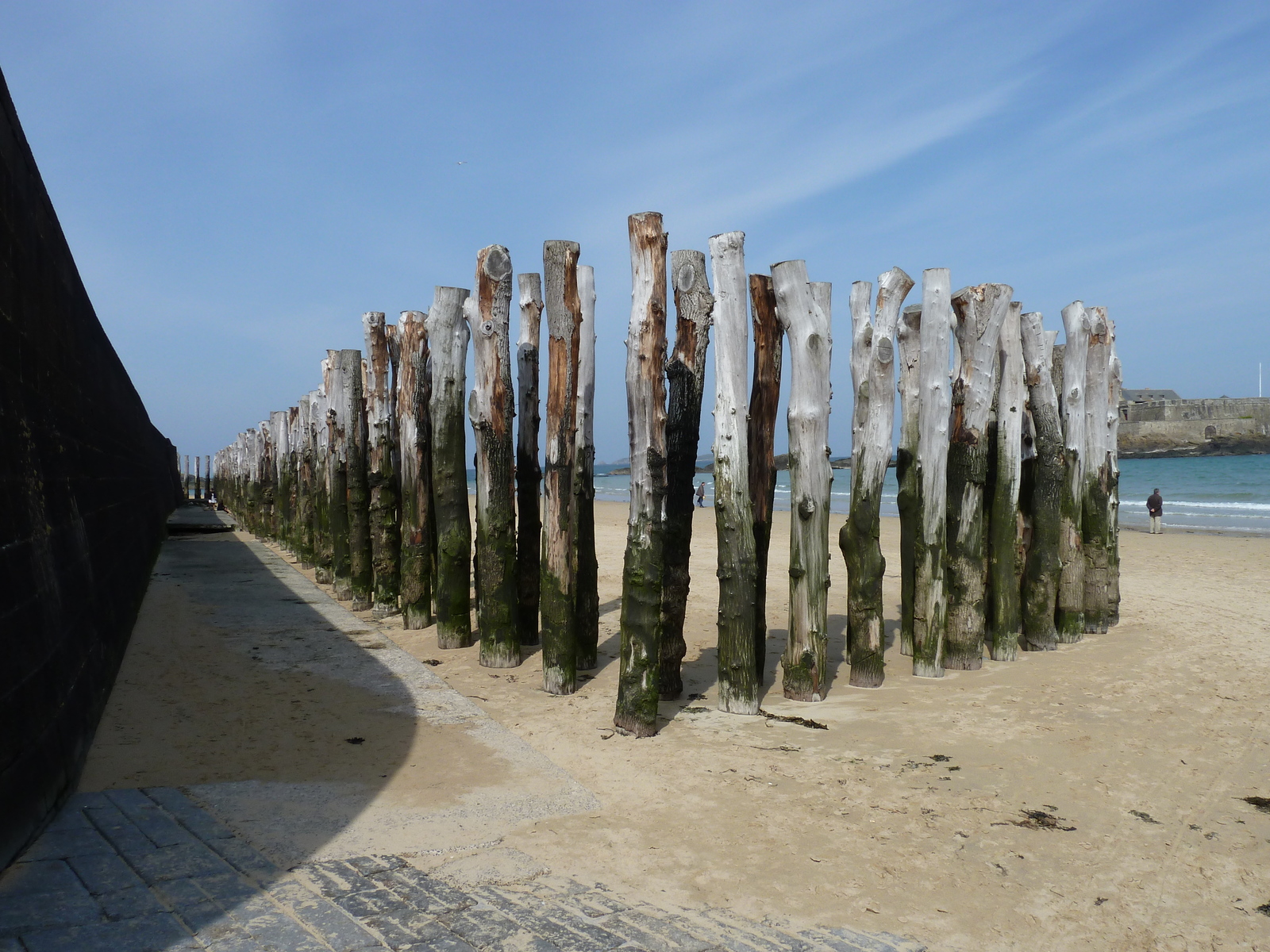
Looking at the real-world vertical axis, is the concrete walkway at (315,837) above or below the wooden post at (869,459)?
below

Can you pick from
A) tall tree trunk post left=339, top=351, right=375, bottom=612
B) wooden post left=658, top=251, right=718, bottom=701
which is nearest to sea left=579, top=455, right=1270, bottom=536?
wooden post left=658, top=251, right=718, bottom=701

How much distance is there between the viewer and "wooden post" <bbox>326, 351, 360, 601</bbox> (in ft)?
33.6

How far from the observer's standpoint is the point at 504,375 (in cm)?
648

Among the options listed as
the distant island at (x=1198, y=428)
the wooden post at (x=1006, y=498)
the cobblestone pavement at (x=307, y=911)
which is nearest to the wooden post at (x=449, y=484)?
the cobblestone pavement at (x=307, y=911)

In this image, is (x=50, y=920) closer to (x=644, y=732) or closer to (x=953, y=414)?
(x=644, y=732)

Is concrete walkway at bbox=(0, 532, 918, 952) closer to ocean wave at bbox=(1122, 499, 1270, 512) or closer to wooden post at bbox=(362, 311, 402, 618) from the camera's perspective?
wooden post at bbox=(362, 311, 402, 618)

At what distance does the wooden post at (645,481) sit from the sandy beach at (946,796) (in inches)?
12.1

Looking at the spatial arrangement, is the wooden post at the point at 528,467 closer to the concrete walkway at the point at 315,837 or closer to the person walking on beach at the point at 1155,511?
the concrete walkway at the point at 315,837

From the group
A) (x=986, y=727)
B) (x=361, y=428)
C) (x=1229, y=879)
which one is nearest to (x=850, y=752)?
(x=986, y=727)

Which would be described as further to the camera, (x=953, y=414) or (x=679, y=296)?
(x=953, y=414)

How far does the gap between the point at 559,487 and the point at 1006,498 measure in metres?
3.33

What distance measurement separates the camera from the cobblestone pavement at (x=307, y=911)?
2.59 meters

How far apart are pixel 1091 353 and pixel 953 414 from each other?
1.99m

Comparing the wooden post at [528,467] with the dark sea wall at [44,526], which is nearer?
the dark sea wall at [44,526]
